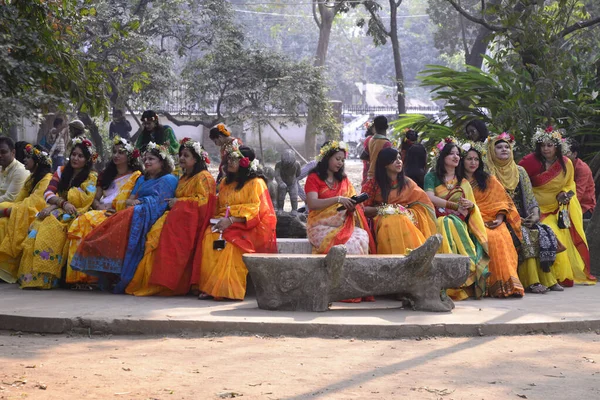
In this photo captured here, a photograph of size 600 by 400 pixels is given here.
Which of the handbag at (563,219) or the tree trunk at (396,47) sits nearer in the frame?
the handbag at (563,219)

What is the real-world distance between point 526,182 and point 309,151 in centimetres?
1886

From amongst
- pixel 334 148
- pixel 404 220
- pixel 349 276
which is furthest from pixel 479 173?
pixel 349 276

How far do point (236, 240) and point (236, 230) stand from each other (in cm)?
12

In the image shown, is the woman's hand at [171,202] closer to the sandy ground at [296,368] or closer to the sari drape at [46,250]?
the sari drape at [46,250]

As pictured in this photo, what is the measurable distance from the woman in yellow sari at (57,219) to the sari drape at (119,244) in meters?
0.49

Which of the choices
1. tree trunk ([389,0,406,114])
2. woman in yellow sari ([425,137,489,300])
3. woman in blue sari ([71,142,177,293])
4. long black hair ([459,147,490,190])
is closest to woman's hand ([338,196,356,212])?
woman in yellow sari ([425,137,489,300])

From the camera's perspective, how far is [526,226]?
9.76m

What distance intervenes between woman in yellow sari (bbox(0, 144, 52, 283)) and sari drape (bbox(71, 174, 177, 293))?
1.02m

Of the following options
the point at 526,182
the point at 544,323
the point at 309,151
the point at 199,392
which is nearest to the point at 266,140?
the point at 309,151

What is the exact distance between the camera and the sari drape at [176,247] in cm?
891

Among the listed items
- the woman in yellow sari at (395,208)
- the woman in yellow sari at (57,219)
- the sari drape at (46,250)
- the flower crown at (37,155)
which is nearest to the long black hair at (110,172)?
the woman in yellow sari at (57,219)

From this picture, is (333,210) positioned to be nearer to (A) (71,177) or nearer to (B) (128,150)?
(B) (128,150)

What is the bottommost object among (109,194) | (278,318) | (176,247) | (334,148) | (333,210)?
(278,318)

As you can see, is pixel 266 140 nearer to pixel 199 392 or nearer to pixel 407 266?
pixel 407 266
